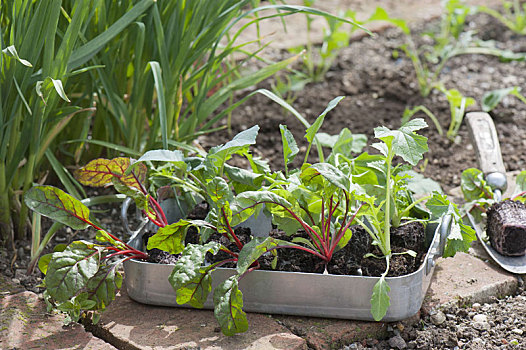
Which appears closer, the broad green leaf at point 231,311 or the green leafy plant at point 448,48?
the broad green leaf at point 231,311

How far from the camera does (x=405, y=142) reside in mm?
1388

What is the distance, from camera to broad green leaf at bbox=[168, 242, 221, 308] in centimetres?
140

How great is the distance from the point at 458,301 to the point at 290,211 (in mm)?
465

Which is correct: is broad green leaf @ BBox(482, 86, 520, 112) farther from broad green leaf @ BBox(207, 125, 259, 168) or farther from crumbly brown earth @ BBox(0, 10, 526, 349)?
broad green leaf @ BBox(207, 125, 259, 168)

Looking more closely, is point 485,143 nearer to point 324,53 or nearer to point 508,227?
point 508,227

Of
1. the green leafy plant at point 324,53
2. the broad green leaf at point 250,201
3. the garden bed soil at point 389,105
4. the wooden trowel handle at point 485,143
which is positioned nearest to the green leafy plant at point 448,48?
the garden bed soil at point 389,105

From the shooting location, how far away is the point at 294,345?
4.60ft

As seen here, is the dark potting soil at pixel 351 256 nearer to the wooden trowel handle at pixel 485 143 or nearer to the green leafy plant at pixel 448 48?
the wooden trowel handle at pixel 485 143

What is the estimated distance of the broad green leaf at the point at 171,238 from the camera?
1.47 m

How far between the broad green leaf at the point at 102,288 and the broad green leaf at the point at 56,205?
141 mm

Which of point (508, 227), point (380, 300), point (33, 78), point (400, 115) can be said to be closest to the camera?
point (380, 300)

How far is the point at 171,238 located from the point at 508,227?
820 mm

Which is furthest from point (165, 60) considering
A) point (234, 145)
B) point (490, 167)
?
point (490, 167)

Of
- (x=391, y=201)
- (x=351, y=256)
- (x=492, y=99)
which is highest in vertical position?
(x=492, y=99)
